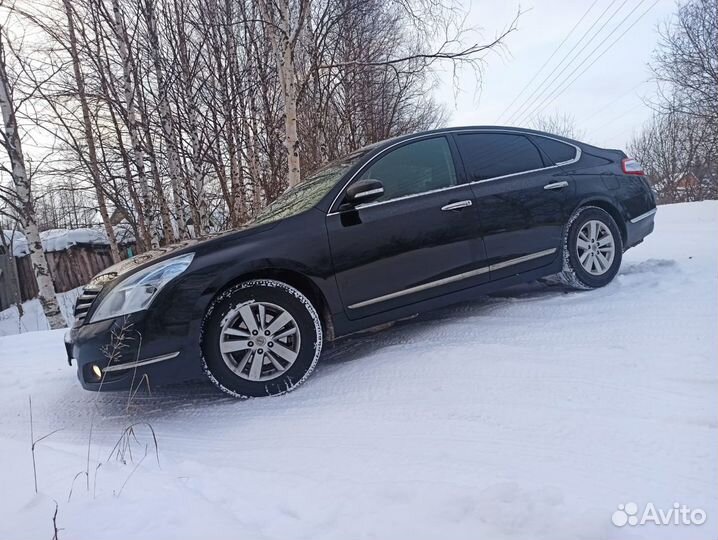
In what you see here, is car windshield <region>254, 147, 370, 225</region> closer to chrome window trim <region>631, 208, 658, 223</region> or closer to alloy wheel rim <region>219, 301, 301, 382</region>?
alloy wheel rim <region>219, 301, 301, 382</region>

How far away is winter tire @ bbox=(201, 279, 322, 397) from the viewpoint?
2.67 metres

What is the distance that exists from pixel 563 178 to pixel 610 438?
267 cm

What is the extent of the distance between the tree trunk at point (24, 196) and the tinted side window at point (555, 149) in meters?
8.98

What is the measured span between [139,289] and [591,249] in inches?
143

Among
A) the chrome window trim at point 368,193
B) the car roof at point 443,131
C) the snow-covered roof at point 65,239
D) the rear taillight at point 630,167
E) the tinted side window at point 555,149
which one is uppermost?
the snow-covered roof at point 65,239

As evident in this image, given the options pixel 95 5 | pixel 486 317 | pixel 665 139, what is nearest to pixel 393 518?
pixel 486 317

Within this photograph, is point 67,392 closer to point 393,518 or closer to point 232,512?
point 232,512

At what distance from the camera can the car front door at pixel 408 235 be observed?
304cm

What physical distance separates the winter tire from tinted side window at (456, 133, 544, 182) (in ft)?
5.91

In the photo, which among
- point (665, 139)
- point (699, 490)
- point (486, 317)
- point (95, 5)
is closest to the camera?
point (699, 490)

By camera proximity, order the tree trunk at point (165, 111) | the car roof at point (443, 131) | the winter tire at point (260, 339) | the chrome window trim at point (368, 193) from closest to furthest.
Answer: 1. the winter tire at point (260, 339)
2. the chrome window trim at point (368, 193)
3. the car roof at point (443, 131)
4. the tree trunk at point (165, 111)

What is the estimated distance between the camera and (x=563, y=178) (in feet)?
12.8

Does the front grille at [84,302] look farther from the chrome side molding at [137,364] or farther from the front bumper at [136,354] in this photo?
the chrome side molding at [137,364]

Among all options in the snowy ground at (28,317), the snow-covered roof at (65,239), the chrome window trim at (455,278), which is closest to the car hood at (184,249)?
the chrome window trim at (455,278)
